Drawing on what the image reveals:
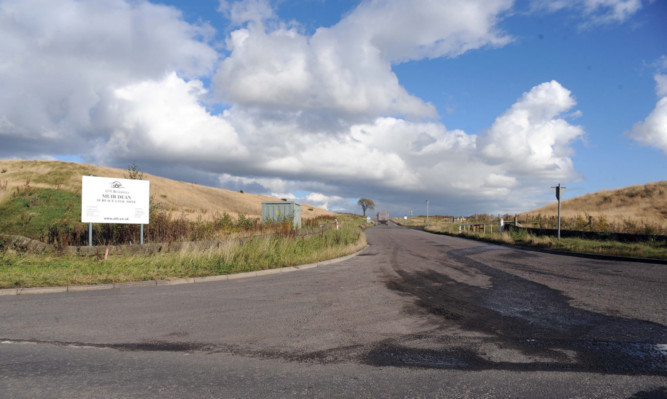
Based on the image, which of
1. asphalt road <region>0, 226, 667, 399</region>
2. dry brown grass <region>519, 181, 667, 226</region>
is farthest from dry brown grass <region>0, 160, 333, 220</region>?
dry brown grass <region>519, 181, 667, 226</region>

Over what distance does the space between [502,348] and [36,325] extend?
6.76 metres

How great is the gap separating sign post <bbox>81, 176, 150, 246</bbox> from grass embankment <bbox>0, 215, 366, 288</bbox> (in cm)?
218

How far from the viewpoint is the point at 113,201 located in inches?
590

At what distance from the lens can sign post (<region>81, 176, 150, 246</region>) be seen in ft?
47.4

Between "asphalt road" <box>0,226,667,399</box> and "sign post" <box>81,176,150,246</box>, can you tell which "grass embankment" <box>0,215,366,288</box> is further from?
"sign post" <box>81,176,150,246</box>

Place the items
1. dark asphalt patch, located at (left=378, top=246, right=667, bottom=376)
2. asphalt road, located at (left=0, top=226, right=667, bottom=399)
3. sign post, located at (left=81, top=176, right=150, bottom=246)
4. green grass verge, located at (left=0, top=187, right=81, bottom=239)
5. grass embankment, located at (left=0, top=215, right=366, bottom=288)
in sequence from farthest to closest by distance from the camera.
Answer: green grass verge, located at (left=0, top=187, right=81, bottom=239) → sign post, located at (left=81, top=176, right=150, bottom=246) → grass embankment, located at (left=0, top=215, right=366, bottom=288) → dark asphalt patch, located at (left=378, top=246, right=667, bottom=376) → asphalt road, located at (left=0, top=226, right=667, bottom=399)

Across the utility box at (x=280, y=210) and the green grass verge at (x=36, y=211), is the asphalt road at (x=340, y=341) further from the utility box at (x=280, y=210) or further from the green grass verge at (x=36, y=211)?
the utility box at (x=280, y=210)

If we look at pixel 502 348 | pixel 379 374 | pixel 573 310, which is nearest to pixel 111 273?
pixel 379 374

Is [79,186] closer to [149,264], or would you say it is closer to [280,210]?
[280,210]

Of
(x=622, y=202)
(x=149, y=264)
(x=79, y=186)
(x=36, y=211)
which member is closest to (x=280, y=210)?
(x=36, y=211)

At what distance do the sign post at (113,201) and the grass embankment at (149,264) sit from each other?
2180 mm

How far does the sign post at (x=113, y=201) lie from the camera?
47.4 feet

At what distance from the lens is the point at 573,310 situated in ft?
24.2

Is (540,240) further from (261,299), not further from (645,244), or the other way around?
(261,299)
